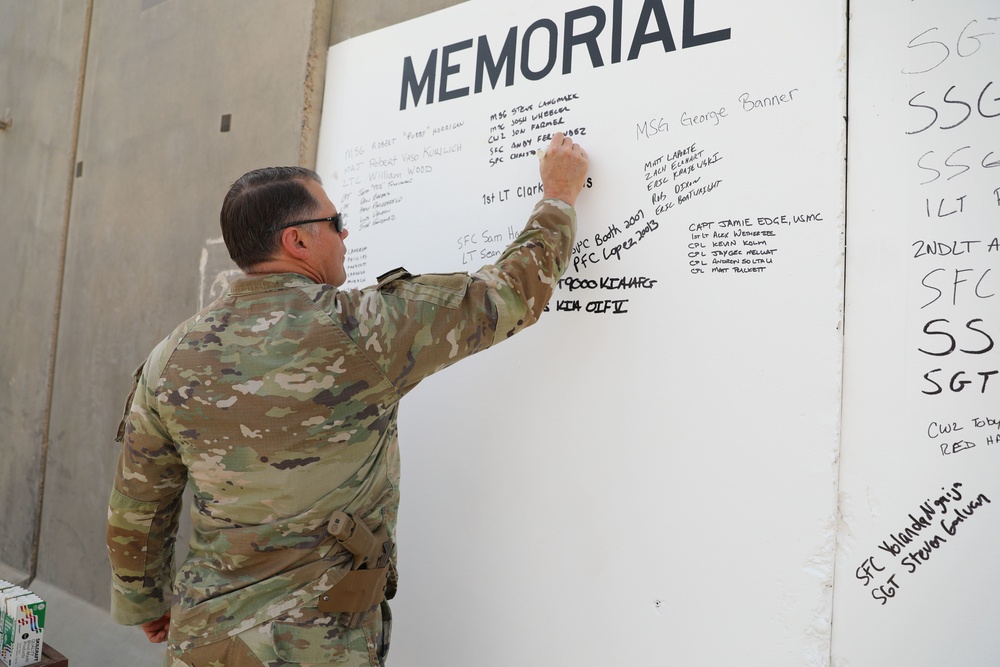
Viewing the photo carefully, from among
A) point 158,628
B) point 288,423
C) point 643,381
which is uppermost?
point 643,381

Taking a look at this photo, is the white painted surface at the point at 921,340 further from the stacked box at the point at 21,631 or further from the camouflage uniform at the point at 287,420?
the stacked box at the point at 21,631

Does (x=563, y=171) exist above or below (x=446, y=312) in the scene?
above

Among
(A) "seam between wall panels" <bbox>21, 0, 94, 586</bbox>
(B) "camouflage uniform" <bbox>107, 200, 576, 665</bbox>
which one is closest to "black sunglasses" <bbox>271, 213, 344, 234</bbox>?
(B) "camouflage uniform" <bbox>107, 200, 576, 665</bbox>

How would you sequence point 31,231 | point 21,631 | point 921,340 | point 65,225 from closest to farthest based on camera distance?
point 921,340
point 21,631
point 65,225
point 31,231

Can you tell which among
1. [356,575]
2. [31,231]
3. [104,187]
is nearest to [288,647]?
[356,575]

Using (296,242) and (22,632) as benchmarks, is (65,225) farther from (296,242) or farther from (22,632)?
(296,242)

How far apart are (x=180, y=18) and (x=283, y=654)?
129 inches

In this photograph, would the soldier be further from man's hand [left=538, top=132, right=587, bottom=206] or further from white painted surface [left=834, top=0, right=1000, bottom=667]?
white painted surface [left=834, top=0, right=1000, bottom=667]

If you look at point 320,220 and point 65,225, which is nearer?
point 320,220

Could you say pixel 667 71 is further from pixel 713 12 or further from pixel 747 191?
pixel 747 191

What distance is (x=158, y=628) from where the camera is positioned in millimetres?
1991

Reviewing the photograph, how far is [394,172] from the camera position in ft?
8.65

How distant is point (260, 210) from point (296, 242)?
0.12 m

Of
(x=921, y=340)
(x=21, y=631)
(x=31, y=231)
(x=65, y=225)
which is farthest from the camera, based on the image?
(x=31, y=231)
